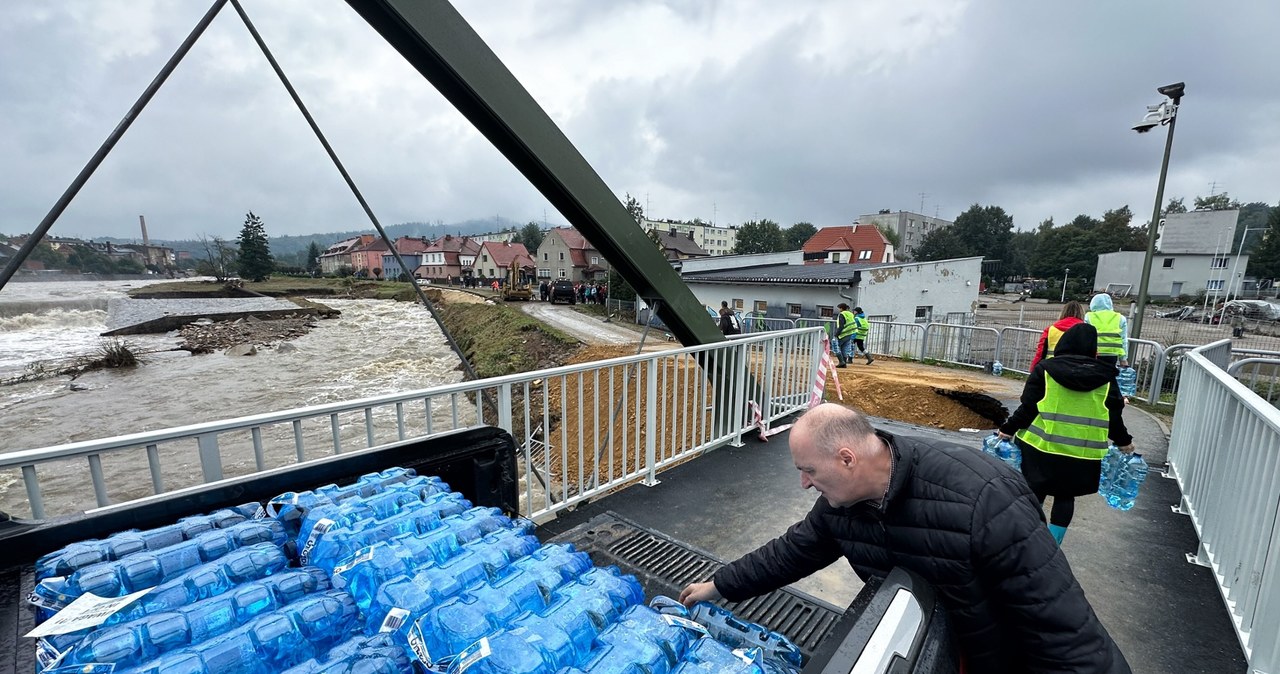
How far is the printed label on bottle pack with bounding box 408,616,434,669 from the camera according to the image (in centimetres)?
121

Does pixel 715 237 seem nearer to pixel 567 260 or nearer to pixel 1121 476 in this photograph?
pixel 567 260

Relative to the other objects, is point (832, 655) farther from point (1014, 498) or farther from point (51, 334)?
point (51, 334)

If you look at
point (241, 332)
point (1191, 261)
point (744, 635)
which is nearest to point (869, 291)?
Result: point (744, 635)

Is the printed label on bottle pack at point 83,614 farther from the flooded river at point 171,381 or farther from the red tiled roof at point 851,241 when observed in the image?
the red tiled roof at point 851,241

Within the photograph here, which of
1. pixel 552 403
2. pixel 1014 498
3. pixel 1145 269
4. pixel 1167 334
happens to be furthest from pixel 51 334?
pixel 1167 334

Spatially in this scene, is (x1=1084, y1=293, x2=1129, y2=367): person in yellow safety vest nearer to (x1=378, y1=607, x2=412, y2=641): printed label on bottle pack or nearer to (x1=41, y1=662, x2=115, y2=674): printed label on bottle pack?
(x1=378, y1=607, x2=412, y2=641): printed label on bottle pack

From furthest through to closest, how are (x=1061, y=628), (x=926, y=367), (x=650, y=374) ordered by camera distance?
1. (x=926, y=367)
2. (x=650, y=374)
3. (x=1061, y=628)

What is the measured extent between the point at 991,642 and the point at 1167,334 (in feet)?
88.1

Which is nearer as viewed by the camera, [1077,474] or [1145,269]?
[1077,474]

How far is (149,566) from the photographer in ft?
4.54

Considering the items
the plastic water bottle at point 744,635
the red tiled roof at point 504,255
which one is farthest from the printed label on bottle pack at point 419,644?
the red tiled roof at point 504,255

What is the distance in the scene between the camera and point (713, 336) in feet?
16.3

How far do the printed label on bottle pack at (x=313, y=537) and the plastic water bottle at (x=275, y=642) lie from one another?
231 millimetres

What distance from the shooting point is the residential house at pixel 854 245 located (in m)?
46.6
